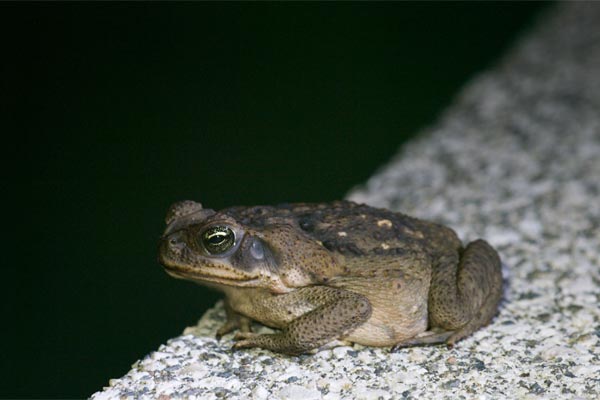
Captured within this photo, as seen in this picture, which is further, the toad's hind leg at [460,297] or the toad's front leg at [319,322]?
the toad's hind leg at [460,297]

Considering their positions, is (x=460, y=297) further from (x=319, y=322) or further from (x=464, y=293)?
(x=319, y=322)

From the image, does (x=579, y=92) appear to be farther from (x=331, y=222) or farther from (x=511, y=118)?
(x=331, y=222)

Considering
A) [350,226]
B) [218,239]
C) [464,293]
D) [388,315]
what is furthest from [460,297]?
[218,239]

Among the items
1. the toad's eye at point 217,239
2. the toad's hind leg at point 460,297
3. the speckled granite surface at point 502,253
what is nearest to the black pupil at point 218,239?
the toad's eye at point 217,239

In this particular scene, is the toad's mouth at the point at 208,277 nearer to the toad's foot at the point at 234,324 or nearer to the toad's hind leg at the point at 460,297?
the toad's foot at the point at 234,324

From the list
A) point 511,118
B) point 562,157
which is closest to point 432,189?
point 562,157

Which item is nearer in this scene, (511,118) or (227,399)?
(227,399)

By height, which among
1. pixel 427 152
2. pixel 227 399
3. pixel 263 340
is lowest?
pixel 227 399
